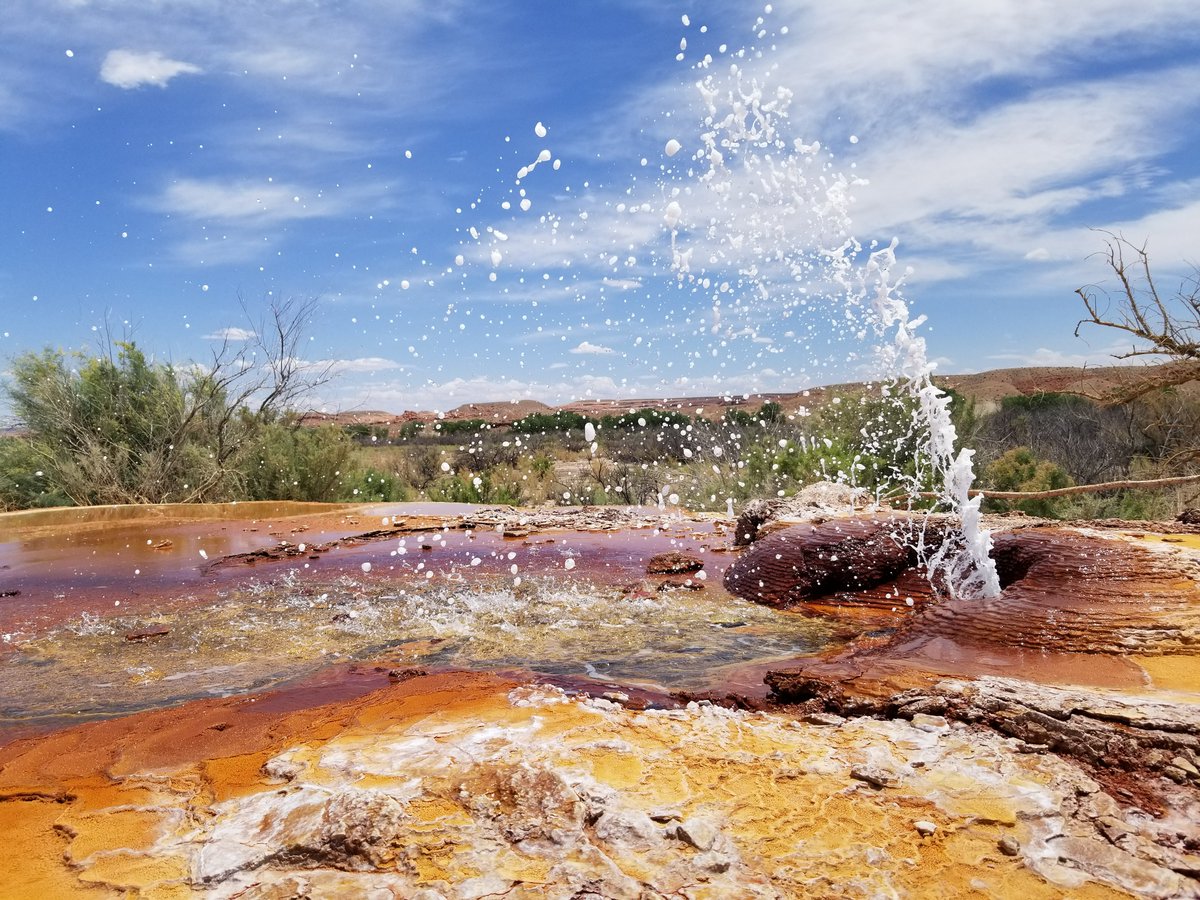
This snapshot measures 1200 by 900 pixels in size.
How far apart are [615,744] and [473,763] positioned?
397 millimetres

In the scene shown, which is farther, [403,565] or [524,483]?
[524,483]

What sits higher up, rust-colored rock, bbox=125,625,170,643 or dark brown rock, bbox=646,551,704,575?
rust-colored rock, bbox=125,625,170,643

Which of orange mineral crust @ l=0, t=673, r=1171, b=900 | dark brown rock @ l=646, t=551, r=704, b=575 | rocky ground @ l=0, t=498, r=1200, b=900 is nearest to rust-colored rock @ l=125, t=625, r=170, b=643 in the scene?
rocky ground @ l=0, t=498, r=1200, b=900

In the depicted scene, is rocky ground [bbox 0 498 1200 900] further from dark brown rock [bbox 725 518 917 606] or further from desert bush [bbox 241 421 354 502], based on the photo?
desert bush [bbox 241 421 354 502]

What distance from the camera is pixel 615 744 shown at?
226cm

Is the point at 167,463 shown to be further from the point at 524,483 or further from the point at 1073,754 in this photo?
the point at 1073,754

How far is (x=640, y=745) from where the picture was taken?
2.26 meters

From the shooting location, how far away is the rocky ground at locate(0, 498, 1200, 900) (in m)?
1.69

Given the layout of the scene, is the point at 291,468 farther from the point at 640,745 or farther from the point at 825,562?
the point at 640,745

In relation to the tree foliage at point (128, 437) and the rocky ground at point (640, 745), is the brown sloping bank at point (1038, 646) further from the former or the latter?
the tree foliage at point (128, 437)

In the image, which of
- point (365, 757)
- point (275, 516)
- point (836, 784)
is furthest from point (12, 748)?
point (275, 516)

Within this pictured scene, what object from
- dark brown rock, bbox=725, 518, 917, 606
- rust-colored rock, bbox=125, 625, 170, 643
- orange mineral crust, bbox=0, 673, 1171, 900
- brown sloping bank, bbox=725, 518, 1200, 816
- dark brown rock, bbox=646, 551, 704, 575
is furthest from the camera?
dark brown rock, bbox=646, 551, 704, 575

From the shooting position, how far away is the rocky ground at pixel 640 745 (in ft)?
5.54

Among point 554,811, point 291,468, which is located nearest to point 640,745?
point 554,811
